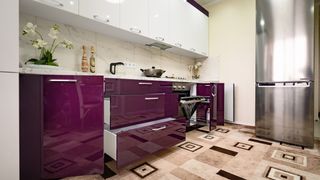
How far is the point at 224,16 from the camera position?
10.2 ft

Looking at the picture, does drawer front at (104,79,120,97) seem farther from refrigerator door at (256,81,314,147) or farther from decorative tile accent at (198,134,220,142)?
refrigerator door at (256,81,314,147)

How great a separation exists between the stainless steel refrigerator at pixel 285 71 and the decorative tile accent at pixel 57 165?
240 centimetres

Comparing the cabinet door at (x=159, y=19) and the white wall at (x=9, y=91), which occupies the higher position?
the cabinet door at (x=159, y=19)

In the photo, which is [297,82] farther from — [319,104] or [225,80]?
[319,104]

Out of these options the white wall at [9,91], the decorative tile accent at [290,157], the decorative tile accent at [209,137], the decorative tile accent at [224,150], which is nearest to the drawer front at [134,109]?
the white wall at [9,91]

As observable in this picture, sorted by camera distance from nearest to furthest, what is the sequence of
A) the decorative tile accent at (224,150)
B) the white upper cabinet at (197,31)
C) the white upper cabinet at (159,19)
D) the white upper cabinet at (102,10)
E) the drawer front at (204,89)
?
the white upper cabinet at (102,10), the decorative tile accent at (224,150), the white upper cabinet at (159,19), the drawer front at (204,89), the white upper cabinet at (197,31)

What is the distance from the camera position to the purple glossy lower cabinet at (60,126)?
3.28 ft

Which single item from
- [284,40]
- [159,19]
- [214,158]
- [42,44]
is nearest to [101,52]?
[42,44]

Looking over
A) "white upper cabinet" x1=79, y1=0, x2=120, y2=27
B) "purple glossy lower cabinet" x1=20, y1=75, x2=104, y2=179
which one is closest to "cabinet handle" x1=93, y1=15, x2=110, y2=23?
"white upper cabinet" x1=79, y1=0, x2=120, y2=27

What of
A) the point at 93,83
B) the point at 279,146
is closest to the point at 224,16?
the point at 279,146

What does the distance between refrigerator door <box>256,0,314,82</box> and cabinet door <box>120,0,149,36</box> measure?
1648 mm

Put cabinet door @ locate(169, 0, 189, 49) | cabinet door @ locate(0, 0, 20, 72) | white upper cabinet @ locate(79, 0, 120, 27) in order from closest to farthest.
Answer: cabinet door @ locate(0, 0, 20, 72) < white upper cabinet @ locate(79, 0, 120, 27) < cabinet door @ locate(169, 0, 189, 49)

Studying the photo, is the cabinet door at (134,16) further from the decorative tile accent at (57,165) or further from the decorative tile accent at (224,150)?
the decorative tile accent at (224,150)

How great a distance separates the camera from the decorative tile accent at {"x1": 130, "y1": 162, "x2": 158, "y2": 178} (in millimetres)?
1271
